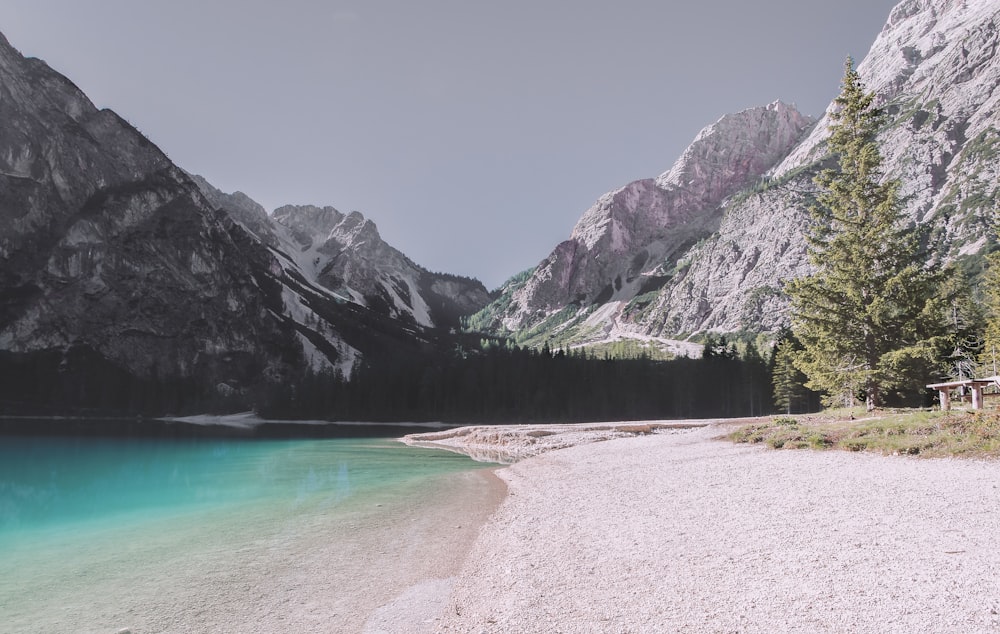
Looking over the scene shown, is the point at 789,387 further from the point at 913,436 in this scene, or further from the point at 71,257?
the point at 71,257

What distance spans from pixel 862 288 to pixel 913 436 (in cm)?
1481

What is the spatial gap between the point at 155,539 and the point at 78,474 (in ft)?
87.4

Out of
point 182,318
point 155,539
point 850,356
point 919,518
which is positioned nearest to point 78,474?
point 155,539

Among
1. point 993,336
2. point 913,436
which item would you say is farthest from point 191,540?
point 993,336

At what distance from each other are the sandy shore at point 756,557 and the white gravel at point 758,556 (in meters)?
0.03

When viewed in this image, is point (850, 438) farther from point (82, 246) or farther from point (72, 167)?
point (72, 167)

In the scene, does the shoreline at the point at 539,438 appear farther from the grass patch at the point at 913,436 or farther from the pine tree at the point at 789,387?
the pine tree at the point at 789,387

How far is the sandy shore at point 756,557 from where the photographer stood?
6.74 meters

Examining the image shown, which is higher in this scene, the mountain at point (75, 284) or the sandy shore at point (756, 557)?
the mountain at point (75, 284)

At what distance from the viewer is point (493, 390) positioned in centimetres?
13125

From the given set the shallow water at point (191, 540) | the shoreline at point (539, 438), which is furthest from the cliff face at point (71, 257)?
the shallow water at point (191, 540)

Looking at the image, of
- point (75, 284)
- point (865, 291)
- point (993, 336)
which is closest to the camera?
point (865, 291)

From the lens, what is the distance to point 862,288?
30.3 meters

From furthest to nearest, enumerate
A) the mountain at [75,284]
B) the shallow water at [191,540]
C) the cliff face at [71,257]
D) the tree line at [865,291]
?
the cliff face at [71,257] → the mountain at [75,284] → the tree line at [865,291] → the shallow water at [191,540]
